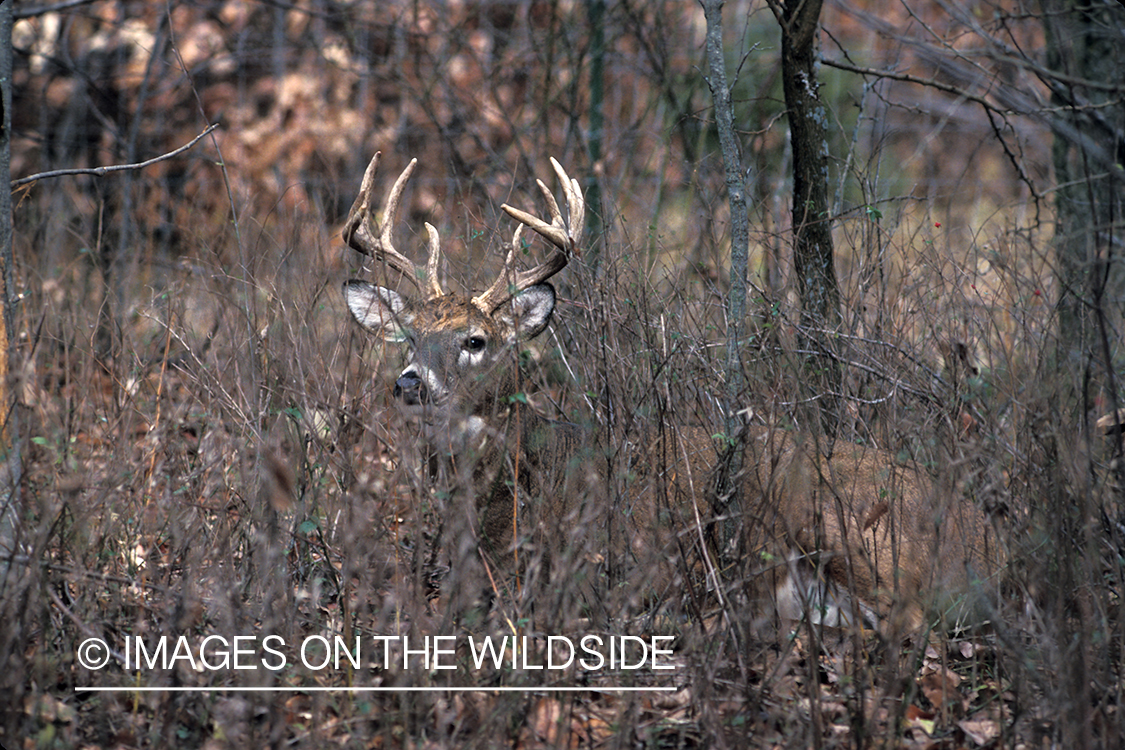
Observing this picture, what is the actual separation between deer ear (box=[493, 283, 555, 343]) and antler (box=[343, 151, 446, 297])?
14.6 inches

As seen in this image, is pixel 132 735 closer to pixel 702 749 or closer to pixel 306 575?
pixel 306 575

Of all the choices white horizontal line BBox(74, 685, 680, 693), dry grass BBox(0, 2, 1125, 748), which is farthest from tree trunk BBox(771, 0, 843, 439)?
white horizontal line BBox(74, 685, 680, 693)

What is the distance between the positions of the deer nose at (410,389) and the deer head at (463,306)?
0.10 m

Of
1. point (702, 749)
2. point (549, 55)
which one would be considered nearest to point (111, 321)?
point (702, 749)

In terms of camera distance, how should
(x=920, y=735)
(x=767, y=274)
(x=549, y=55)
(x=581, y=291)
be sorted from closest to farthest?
(x=920, y=735) → (x=581, y=291) → (x=767, y=274) → (x=549, y=55)

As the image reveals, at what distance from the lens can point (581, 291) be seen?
A: 13.4 feet

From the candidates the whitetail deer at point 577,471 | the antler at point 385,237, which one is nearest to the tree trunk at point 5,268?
the whitetail deer at point 577,471

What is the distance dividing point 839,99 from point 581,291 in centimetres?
628

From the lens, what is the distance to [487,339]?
4527 millimetres

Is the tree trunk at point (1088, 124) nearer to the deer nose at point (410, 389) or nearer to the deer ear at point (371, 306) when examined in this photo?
the deer nose at point (410, 389)

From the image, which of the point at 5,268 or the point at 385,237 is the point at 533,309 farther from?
the point at 5,268

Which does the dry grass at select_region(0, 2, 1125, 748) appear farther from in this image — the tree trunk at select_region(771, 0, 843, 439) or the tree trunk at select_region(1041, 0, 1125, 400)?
the tree trunk at select_region(1041, 0, 1125, 400)

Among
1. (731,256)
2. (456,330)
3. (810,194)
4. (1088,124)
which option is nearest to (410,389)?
(456,330)

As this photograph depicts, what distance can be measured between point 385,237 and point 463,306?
47cm
